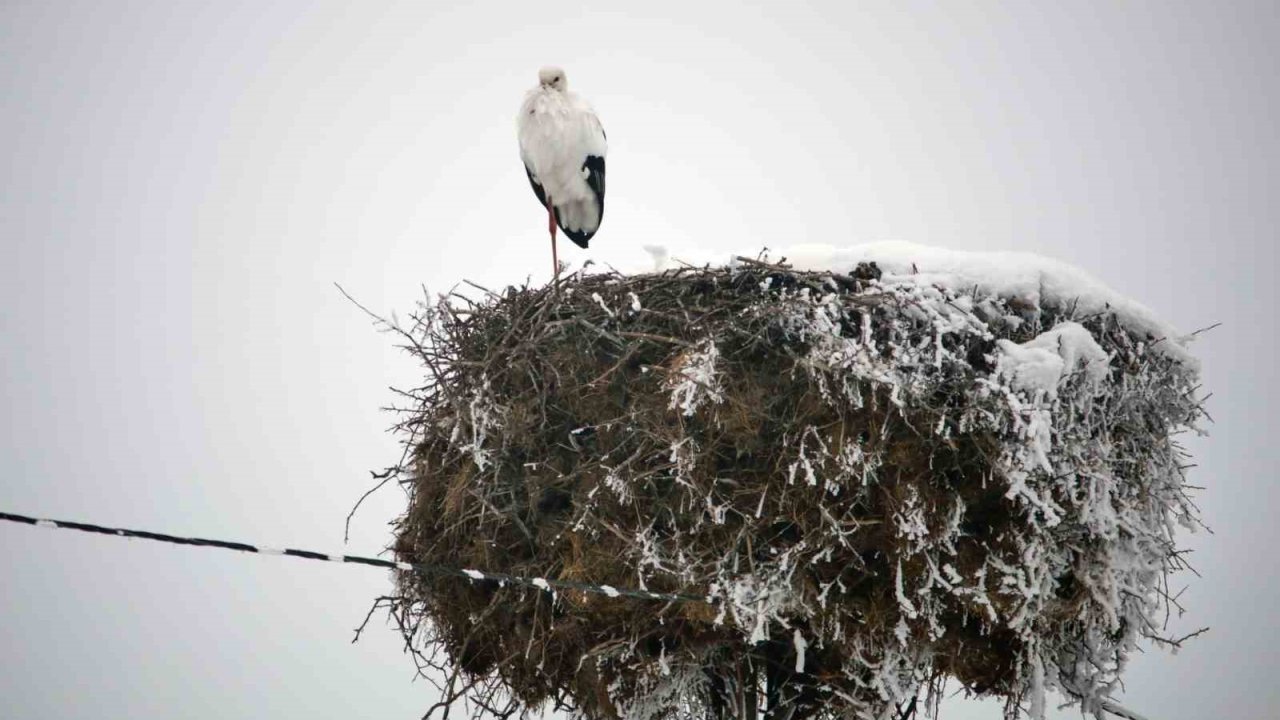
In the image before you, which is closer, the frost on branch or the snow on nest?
the frost on branch

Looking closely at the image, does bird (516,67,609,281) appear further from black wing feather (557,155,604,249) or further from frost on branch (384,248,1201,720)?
frost on branch (384,248,1201,720)

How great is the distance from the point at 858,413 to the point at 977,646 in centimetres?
131

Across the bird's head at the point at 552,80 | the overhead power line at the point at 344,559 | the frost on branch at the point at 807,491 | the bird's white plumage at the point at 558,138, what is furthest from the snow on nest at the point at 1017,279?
the bird's head at the point at 552,80

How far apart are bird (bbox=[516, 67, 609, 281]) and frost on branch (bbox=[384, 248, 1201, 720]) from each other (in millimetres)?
3064

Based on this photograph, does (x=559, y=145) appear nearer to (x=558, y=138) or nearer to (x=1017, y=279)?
(x=558, y=138)

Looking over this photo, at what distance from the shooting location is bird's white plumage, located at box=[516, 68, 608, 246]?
26.4ft

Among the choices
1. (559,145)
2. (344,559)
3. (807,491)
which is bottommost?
(344,559)

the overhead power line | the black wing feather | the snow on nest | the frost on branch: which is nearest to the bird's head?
the black wing feather

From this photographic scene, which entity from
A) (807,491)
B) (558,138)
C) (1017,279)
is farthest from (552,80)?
(807,491)

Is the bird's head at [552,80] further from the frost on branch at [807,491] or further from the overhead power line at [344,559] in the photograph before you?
the overhead power line at [344,559]

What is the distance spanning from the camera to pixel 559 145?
26.5ft

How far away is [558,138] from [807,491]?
4501 mm

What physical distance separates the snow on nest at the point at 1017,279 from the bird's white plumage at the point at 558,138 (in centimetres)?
338

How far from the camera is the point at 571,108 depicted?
809 centimetres
